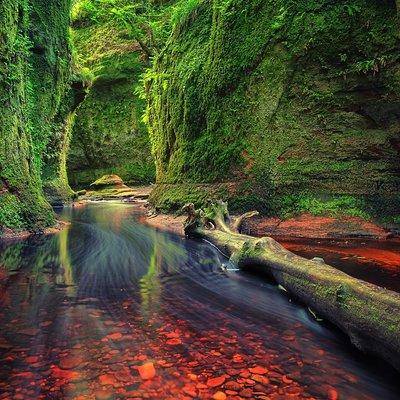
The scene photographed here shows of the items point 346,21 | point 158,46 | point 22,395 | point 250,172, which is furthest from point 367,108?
point 158,46

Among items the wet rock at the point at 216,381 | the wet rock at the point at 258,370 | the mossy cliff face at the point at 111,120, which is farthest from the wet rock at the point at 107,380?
the mossy cliff face at the point at 111,120

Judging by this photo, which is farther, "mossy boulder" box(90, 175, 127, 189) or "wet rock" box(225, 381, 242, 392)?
"mossy boulder" box(90, 175, 127, 189)

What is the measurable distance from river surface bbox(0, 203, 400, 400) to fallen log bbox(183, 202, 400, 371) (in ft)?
0.43

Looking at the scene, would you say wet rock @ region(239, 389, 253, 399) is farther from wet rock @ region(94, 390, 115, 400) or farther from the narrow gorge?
wet rock @ region(94, 390, 115, 400)

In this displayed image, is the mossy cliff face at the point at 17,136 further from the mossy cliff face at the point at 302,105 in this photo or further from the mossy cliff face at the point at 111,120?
the mossy cliff face at the point at 111,120

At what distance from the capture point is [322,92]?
805 centimetres

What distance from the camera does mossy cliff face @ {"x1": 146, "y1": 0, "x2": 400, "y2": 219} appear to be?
7496mm

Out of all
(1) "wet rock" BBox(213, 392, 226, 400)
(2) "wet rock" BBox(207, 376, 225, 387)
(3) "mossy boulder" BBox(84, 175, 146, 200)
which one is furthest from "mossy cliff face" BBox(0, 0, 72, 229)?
(3) "mossy boulder" BBox(84, 175, 146, 200)

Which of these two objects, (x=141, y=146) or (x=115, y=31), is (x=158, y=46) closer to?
(x=141, y=146)

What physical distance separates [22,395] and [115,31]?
3441 centimetres

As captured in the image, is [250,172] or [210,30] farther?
[210,30]

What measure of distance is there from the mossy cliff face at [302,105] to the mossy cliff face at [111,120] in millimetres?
21638

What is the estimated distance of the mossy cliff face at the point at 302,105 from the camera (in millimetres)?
7496

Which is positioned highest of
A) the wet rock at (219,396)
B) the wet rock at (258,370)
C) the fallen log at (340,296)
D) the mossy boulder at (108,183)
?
the mossy boulder at (108,183)
